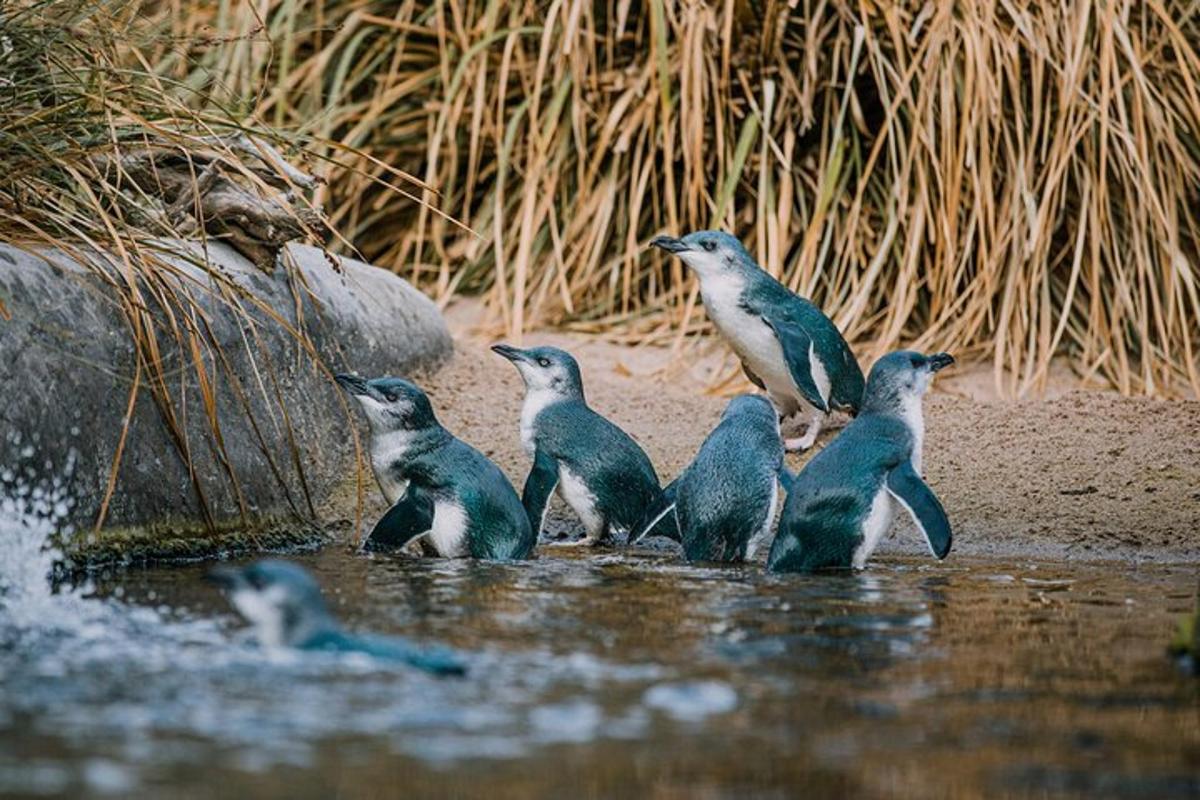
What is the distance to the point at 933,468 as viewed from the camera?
6590mm

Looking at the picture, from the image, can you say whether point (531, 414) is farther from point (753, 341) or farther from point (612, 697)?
point (612, 697)

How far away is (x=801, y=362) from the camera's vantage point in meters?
6.87

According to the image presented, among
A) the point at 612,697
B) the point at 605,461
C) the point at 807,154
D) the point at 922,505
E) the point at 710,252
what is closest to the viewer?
the point at 612,697

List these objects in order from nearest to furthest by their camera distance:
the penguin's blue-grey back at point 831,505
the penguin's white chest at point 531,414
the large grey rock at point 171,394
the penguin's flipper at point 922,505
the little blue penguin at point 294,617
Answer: the little blue penguin at point 294,617 < the large grey rock at point 171,394 < the penguin's flipper at point 922,505 < the penguin's blue-grey back at point 831,505 < the penguin's white chest at point 531,414

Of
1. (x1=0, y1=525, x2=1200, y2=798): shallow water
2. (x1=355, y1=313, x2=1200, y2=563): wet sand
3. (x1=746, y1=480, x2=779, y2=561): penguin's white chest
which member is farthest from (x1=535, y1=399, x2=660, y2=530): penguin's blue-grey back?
(x1=0, y1=525, x2=1200, y2=798): shallow water

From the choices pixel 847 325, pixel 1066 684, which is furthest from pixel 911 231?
pixel 1066 684

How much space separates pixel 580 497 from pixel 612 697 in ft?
9.39

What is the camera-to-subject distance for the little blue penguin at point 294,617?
3490mm

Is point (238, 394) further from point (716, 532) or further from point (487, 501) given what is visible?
point (716, 532)

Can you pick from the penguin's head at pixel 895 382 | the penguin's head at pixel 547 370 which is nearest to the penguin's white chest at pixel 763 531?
the penguin's head at pixel 895 382

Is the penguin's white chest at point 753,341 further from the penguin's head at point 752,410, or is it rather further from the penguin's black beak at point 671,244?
the penguin's head at point 752,410

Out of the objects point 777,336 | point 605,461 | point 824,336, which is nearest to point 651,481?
point 605,461

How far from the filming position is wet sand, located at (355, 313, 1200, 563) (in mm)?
5934

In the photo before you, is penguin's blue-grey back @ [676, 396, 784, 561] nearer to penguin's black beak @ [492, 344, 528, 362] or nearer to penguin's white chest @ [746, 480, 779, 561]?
penguin's white chest @ [746, 480, 779, 561]
